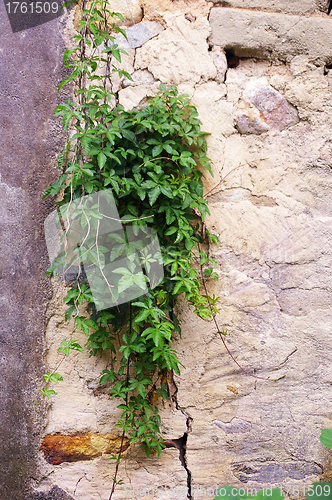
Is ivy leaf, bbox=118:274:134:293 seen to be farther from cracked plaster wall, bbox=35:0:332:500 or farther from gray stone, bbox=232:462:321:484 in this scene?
gray stone, bbox=232:462:321:484

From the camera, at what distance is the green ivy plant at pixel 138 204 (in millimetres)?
1526

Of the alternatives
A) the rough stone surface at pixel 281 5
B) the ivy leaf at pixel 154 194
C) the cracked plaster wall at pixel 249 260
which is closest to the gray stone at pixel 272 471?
the cracked plaster wall at pixel 249 260

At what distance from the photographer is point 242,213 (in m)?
1.81

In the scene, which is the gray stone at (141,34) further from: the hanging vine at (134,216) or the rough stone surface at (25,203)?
the rough stone surface at (25,203)

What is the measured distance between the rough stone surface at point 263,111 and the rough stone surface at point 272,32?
225 millimetres

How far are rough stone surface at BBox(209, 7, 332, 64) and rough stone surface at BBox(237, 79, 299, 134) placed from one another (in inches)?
8.9

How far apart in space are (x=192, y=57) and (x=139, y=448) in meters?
2.10

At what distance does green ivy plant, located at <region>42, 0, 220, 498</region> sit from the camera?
1.53 meters

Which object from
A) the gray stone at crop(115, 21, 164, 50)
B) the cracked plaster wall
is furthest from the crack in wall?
the gray stone at crop(115, 21, 164, 50)

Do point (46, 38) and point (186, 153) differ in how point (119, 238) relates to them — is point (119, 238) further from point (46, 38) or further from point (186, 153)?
point (46, 38)

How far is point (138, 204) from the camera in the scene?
1668 millimetres

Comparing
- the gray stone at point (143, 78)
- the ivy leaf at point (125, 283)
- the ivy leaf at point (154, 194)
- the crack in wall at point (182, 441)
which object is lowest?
the crack in wall at point (182, 441)

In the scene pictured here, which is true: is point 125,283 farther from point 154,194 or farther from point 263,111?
point 263,111

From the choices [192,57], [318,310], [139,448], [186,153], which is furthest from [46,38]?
[139,448]
